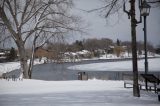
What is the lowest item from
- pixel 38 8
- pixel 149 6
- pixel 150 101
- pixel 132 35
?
pixel 150 101

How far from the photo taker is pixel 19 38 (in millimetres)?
25344

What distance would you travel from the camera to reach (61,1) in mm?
25547

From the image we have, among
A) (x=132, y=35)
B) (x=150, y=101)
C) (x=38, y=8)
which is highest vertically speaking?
(x=38, y=8)

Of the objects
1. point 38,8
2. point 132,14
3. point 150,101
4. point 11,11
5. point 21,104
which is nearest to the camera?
point 21,104

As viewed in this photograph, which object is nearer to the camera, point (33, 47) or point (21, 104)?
point (21, 104)

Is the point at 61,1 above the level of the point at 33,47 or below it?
above

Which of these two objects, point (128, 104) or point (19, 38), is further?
point (19, 38)

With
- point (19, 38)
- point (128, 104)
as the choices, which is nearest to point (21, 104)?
point (128, 104)

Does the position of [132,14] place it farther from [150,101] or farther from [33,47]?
[33,47]

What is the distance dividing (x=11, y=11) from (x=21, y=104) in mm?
16067

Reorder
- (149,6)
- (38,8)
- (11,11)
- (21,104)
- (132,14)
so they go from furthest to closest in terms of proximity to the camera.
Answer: (38,8) → (11,11) → (149,6) → (132,14) → (21,104)

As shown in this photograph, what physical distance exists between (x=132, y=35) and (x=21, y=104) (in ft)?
16.7

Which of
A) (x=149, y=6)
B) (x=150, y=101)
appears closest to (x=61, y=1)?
(x=149, y=6)

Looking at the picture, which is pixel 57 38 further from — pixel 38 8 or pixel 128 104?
pixel 128 104
